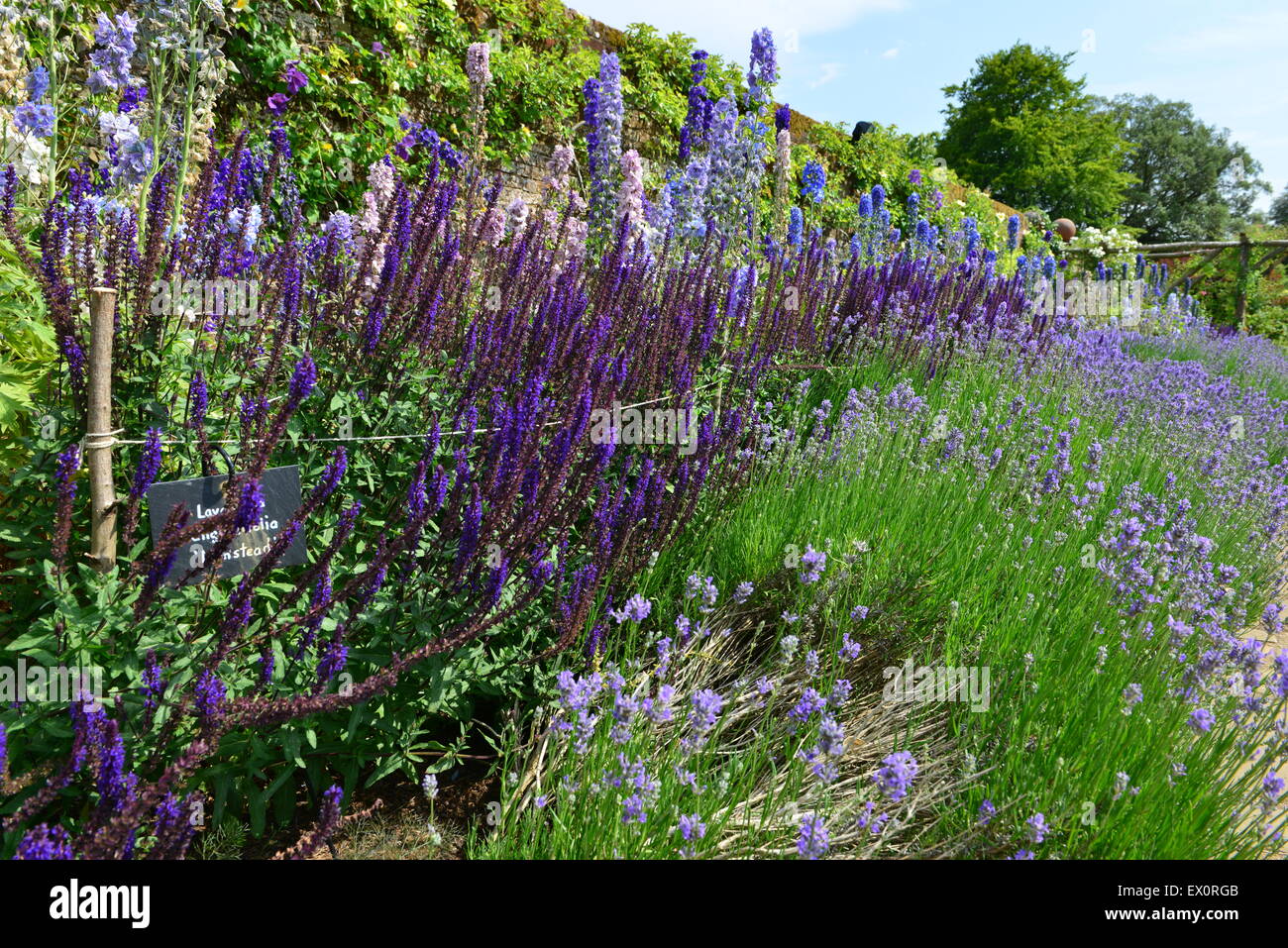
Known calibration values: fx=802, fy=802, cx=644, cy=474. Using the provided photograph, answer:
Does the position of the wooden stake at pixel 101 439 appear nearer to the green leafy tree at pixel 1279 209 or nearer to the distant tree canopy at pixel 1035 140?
the distant tree canopy at pixel 1035 140

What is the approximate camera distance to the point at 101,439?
5.78 ft

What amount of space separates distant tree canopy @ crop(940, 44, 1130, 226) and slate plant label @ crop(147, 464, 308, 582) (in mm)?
35465

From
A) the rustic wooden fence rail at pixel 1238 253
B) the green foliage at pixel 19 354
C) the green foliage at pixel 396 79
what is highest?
the rustic wooden fence rail at pixel 1238 253

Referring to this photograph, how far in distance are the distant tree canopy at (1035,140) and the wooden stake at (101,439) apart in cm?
3555

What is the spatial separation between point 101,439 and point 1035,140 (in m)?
37.1

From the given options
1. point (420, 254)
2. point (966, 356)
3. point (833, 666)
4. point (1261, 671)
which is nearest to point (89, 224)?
point (420, 254)

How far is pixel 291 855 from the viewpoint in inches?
65.0

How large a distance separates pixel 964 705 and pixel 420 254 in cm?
205

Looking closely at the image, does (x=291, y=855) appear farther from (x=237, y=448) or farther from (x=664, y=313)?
(x=664, y=313)

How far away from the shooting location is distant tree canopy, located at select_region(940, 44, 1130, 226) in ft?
105

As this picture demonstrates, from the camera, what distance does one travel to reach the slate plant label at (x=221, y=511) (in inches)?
66.9

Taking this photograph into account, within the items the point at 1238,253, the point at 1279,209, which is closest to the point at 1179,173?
the point at 1279,209

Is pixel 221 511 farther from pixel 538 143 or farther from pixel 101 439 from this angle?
pixel 538 143

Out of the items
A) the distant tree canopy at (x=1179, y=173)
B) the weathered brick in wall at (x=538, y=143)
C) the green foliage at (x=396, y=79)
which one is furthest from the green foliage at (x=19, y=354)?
the distant tree canopy at (x=1179, y=173)
